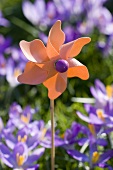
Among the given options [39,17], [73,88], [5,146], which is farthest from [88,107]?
[39,17]

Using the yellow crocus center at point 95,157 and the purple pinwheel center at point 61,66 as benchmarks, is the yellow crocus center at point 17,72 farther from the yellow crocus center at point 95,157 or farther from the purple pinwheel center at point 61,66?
the purple pinwheel center at point 61,66

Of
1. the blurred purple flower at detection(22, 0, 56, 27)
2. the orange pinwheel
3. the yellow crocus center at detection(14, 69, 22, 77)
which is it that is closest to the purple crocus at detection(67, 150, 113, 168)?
the orange pinwheel

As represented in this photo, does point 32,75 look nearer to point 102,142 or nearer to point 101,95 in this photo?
point 102,142

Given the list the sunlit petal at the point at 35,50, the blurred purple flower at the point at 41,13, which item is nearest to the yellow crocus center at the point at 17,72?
the blurred purple flower at the point at 41,13

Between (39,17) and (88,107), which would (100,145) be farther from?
(39,17)

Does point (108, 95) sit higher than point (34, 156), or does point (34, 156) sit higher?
point (108, 95)

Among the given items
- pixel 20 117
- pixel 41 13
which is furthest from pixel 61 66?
pixel 41 13

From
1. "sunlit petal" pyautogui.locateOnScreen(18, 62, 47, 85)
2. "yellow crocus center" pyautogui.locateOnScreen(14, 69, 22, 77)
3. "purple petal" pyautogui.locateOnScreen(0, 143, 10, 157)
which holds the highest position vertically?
"yellow crocus center" pyautogui.locateOnScreen(14, 69, 22, 77)

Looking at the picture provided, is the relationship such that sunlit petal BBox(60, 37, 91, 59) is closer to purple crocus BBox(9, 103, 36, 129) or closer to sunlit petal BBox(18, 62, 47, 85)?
sunlit petal BBox(18, 62, 47, 85)
